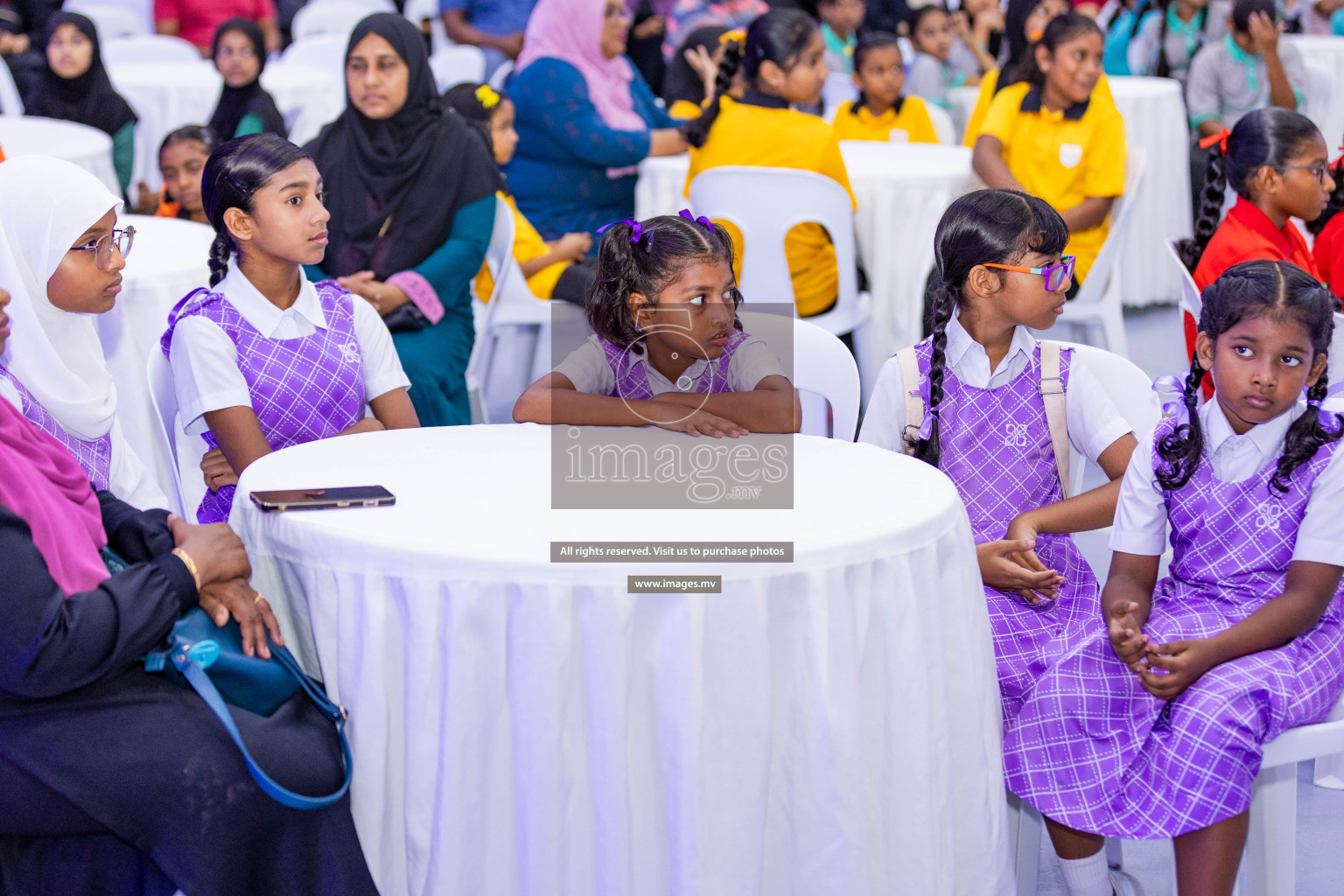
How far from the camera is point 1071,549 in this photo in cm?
209

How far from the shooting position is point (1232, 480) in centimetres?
178

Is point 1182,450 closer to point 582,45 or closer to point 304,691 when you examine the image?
point 304,691

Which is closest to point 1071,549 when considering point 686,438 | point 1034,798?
point 1034,798

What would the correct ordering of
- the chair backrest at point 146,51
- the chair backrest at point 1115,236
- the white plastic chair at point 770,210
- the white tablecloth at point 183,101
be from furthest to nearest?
1. the chair backrest at point 146,51
2. the white tablecloth at point 183,101
3. the chair backrest at point 1115,236
4. the white plastic chair at point 770,210

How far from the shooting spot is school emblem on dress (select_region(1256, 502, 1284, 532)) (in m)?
1.76

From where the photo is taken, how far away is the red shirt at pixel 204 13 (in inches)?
283

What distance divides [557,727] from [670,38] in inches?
228

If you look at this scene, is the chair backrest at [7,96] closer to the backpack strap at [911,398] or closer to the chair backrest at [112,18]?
the chair backrest at [112,18]

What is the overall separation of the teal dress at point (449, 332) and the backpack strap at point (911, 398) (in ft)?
4.68

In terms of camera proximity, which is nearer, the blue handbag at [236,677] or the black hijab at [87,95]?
the blue handbag at [236,677]

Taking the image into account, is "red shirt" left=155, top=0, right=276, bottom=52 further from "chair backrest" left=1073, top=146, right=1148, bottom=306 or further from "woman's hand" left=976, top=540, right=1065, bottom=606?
"woman's hand" left=976, top=540, right=1065, bottom=606

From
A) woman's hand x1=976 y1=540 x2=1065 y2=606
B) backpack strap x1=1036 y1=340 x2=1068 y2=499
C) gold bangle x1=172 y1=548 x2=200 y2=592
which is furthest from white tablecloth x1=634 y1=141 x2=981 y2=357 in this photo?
gold bangle x1=172 y1=548 x2=200 y2=592

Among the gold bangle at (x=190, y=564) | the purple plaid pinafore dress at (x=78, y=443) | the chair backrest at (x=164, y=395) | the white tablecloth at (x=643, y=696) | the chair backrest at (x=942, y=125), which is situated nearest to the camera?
the white tablecloth at (x=643, y=696)

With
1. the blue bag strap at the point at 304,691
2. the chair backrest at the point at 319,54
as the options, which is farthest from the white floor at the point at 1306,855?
the chair backrest at the point at 319,54
